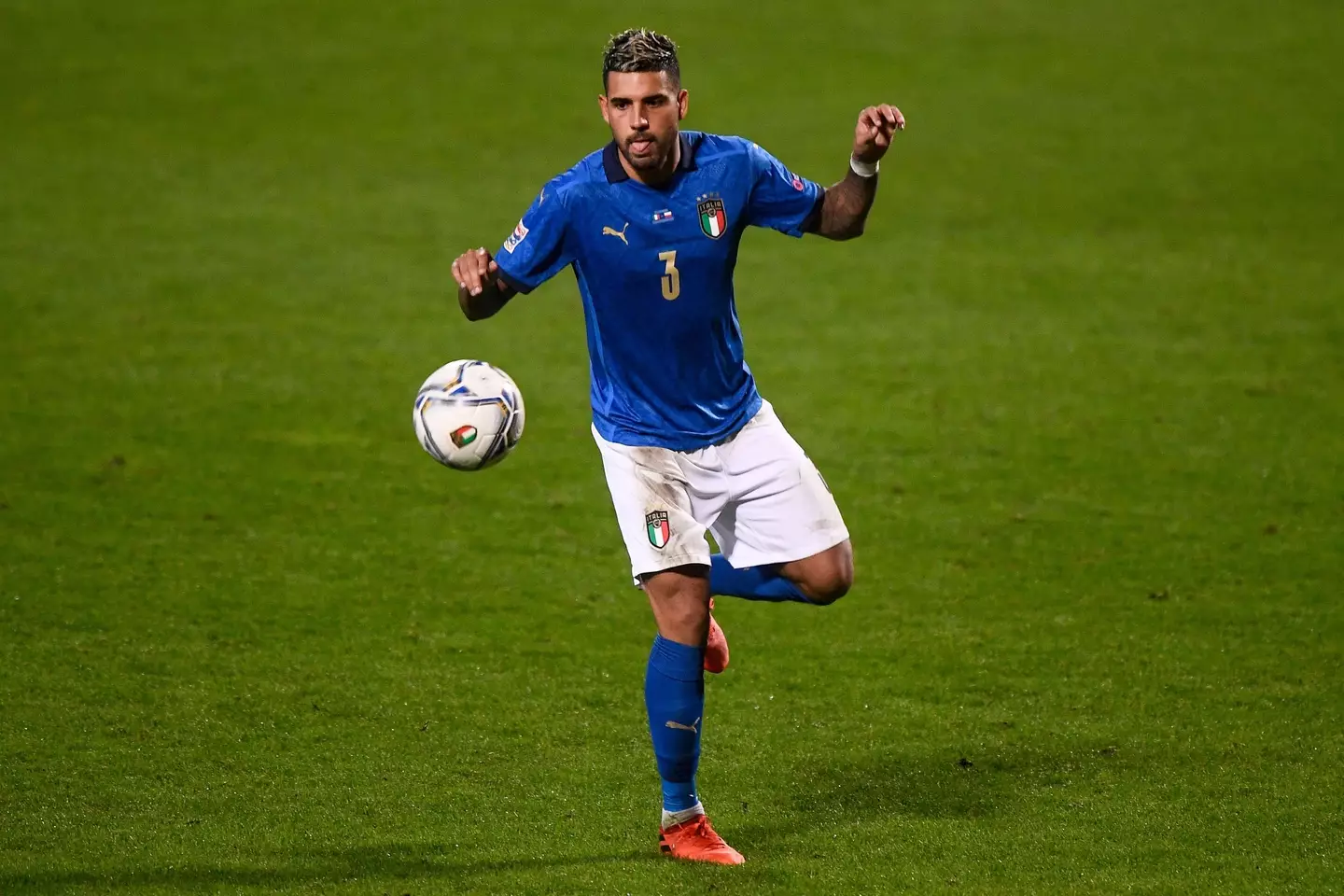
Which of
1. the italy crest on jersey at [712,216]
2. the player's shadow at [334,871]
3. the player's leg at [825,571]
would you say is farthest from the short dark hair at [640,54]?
the player's shadow at [334,871]

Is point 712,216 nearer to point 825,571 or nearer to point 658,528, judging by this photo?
point 658,528

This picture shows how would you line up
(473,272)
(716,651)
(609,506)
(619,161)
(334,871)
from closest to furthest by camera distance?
(334,871), (473,272), (619,161), (716,651), (609,506)

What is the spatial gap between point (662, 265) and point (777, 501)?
0.78 m

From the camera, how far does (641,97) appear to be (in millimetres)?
4570

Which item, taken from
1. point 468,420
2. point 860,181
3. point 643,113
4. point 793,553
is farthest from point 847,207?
point 468,420

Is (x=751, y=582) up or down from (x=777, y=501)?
down

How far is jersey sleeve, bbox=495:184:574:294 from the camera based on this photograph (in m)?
4.73

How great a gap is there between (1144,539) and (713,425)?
3067 mm

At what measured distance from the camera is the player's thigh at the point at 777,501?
488 centimetres

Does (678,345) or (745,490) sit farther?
(745,490)

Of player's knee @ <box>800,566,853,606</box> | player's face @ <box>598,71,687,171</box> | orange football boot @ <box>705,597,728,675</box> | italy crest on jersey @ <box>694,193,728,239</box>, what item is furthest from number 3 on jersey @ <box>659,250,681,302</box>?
orange football boot @ <box>705,597,728,675</box>

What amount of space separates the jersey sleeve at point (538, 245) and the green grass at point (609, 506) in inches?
63.2

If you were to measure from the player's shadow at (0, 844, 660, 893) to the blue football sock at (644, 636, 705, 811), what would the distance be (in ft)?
0.68

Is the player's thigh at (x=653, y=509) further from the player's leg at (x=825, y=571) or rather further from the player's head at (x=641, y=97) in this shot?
the player's head at (x=641, y=97)
